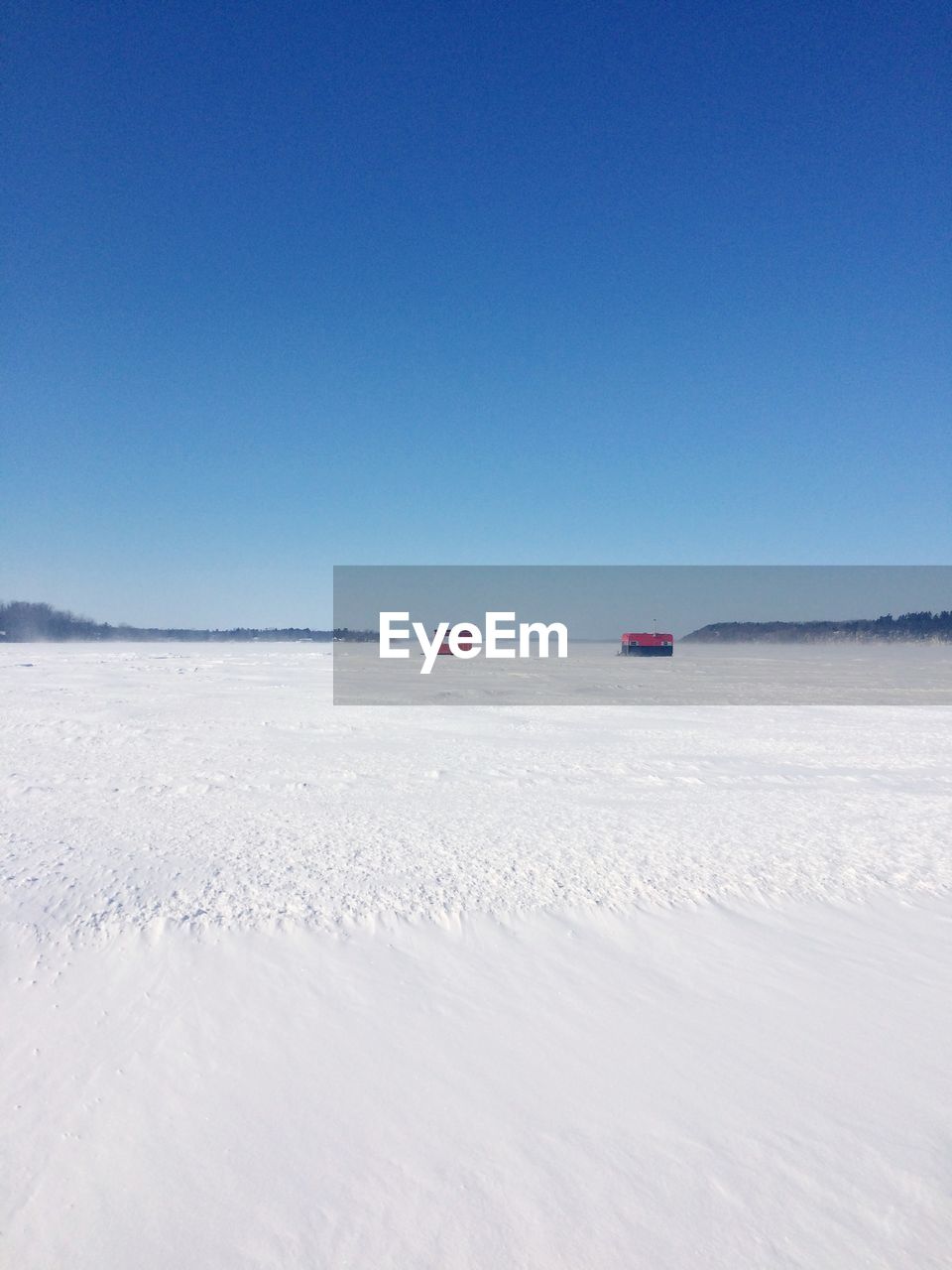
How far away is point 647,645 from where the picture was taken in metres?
44.2

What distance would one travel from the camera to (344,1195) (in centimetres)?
258

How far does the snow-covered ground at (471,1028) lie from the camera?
251 centimetres

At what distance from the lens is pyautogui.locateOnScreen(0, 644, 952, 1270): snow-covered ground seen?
2506 millimetres

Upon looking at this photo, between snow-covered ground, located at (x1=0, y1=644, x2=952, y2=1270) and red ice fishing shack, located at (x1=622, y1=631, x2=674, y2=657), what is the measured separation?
36.2m

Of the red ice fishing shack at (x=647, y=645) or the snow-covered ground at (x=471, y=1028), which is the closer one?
the snow-covered ground at (x=471, y=1028)

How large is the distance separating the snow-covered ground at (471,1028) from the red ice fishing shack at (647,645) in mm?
36179

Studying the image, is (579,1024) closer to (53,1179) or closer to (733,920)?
(733,920)

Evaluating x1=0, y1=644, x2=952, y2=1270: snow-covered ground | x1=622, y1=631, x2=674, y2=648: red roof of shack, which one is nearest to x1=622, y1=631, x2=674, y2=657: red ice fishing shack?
x1=622, y1=631, x2=674, y2=648: red roof of shack

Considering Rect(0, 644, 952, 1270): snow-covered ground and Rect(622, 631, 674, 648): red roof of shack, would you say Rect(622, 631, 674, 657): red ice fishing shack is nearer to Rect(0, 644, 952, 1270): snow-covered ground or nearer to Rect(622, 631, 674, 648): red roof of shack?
Rect(622, 631, 674, 648): red roof of shack

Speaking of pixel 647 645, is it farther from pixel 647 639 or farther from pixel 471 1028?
pixel 471 1028

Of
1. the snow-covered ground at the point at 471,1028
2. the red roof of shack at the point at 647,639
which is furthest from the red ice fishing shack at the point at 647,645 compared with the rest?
the snow-covered ground at the point at 471,1028

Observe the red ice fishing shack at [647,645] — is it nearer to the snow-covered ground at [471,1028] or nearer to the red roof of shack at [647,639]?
the red roof of shack at [647,639]

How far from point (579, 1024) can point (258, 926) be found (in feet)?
6.51

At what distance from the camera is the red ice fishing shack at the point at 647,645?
43.5m
